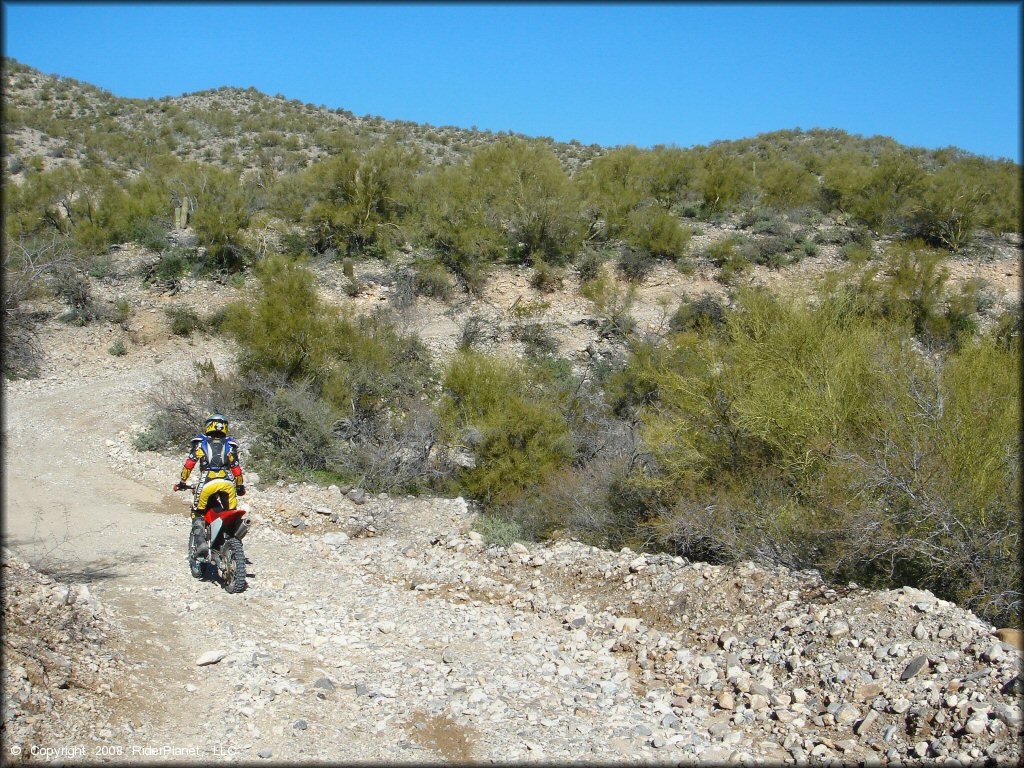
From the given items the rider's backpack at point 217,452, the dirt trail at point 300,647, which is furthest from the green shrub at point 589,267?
the rider's backpack at point 217,452

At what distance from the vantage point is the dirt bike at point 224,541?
276 inches

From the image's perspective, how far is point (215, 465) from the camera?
7094mm

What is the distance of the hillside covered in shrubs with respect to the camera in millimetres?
7469

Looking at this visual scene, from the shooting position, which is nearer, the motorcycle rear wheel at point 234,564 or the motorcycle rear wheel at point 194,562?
the motorcycle rear wheel at point 234,564

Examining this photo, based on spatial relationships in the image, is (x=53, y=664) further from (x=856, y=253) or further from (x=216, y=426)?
(x=856, y=253)

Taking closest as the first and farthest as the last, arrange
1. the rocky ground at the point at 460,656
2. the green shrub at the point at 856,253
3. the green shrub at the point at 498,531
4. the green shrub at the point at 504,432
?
1. the rocky ground at the point at 460,656
2. the green shrub at the point at 498,531
3. the green shrub at the point at 504,432
4. the green shrub at the point at 856,253

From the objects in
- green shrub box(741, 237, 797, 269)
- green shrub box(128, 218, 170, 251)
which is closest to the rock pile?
green shrub box(128, 218, 170, 251)

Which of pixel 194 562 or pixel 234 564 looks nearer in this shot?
pixel 234 564

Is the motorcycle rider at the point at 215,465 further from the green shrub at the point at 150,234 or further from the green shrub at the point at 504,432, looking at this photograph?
the green shrub at the point at 150,234

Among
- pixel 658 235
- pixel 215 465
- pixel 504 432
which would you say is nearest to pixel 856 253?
pixel 658 235

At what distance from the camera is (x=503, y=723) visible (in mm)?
5281

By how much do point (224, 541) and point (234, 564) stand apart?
266 mm

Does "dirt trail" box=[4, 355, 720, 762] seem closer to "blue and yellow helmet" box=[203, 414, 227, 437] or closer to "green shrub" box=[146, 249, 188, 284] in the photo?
"blue and yellow helmet" box=[203, 414, 227, 437]

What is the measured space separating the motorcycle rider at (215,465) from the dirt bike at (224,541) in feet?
0.19
